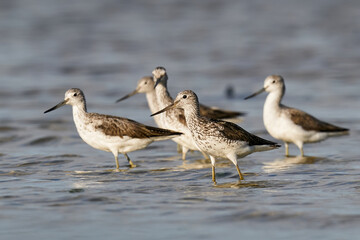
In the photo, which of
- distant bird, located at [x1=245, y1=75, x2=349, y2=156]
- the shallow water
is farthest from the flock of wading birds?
the shallow water

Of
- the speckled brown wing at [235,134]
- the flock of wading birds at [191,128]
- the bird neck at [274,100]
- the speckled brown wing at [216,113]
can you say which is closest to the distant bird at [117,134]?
the flock of wading birds at [191,128]

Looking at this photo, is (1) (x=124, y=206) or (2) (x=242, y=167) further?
(2) (x=242, y=167)

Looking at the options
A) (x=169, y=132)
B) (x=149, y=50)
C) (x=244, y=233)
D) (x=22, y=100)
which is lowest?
(x=244, y=233)

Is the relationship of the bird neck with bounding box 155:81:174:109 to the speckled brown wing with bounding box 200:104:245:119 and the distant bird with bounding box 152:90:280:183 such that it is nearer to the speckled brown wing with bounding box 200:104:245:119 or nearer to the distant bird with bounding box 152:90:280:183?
the speckled brown wing with bounding box 200:104:245:119

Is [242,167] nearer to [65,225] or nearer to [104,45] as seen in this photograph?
[65,225]

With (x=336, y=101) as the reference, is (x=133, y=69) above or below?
above

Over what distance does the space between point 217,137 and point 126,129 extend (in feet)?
6.36

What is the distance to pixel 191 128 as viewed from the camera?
10164 millimetres

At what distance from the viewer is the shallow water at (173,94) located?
788 cm

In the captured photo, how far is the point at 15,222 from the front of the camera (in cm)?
777

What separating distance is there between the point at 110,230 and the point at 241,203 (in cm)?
181

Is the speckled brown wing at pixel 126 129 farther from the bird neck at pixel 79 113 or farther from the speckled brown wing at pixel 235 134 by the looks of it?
the speckled brown wing at pixel 235 134

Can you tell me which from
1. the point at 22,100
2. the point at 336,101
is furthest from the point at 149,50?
the point at 336,101

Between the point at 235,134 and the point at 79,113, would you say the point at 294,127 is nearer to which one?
the point at 235,134
